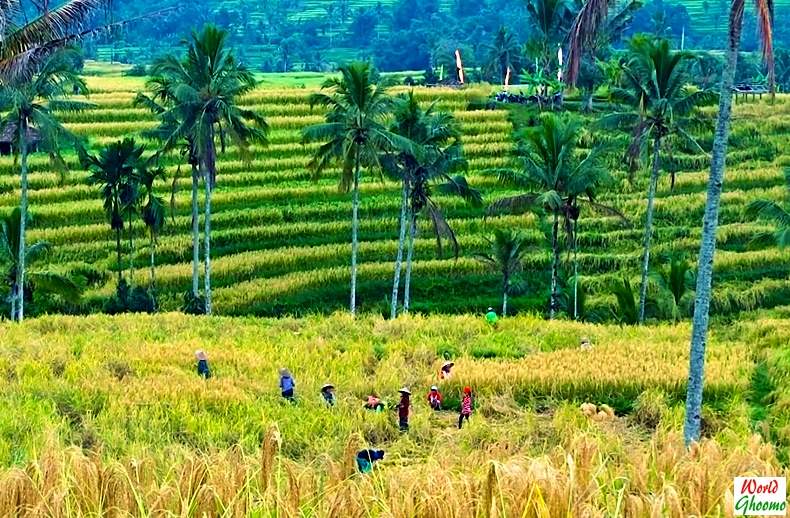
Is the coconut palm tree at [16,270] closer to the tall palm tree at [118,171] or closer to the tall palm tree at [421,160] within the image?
the tall palm tree at [118,171]

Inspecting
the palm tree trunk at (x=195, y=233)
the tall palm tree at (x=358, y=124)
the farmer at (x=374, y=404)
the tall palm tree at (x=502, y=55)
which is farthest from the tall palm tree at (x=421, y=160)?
the tall palm tree at (x=502, y=55)

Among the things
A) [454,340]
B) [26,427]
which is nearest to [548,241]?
[454,340]

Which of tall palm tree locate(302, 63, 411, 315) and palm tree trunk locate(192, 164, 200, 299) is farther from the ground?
tall palm tree locate(302, 63, 411, 315)

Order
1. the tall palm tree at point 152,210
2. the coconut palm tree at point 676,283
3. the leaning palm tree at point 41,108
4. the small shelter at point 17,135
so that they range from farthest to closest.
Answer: the tall palm tree at point 152,210
the coconut palm tree at point 676,283
the small shelter at point 17,135
the leaning palm tree at point 41,108

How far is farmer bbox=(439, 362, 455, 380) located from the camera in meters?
15.0

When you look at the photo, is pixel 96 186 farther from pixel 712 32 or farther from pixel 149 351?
Answer: pixel 712 32

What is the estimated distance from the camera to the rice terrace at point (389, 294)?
591 centimetres

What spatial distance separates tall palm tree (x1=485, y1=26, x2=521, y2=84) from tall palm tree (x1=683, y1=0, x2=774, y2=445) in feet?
173

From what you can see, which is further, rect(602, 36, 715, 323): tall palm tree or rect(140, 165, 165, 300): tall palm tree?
rect(140, 165, 165, 300): tall palm tree

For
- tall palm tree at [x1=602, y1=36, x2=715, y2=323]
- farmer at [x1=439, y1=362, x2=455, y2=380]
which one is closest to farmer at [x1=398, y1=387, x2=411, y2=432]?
farmer at [x1=439, y1=362, x2=455, y2=380]

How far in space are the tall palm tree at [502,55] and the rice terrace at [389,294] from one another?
1400 centimetres

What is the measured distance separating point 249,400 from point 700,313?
20.8 ft

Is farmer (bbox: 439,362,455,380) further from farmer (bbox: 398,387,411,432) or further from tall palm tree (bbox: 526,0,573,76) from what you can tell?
tall palm tree (bbox: 526,0,573,76)

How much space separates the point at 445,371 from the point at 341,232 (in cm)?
1858
